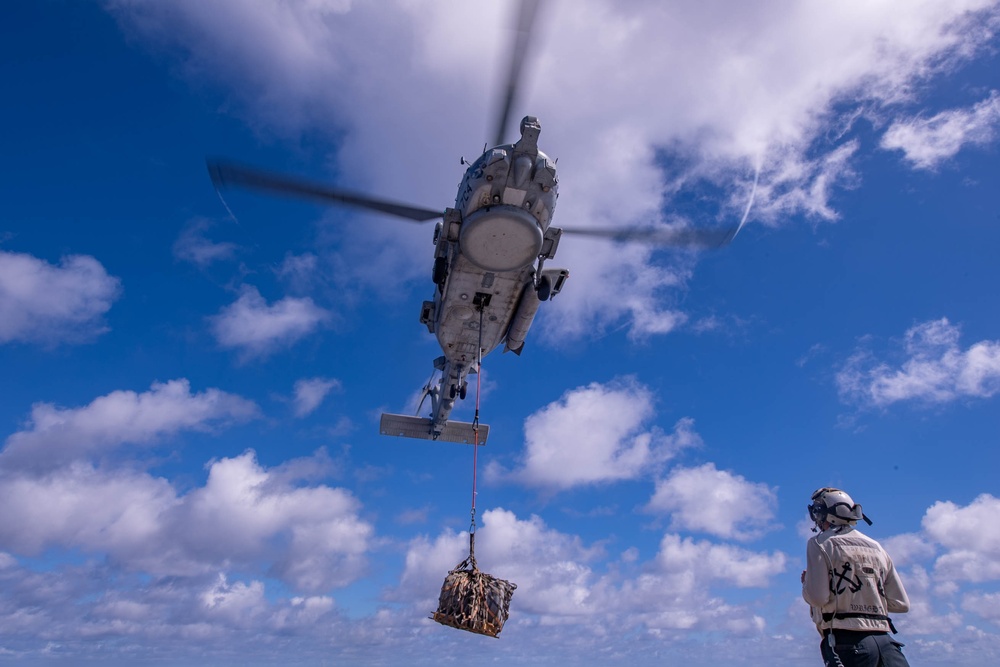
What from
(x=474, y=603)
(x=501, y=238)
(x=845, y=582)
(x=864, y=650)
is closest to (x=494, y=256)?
(x=501, y=238)

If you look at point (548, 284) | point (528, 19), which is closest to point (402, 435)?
point (548, 284)

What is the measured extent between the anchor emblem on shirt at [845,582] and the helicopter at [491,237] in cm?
1069

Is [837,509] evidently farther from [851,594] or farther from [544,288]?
[544,288]

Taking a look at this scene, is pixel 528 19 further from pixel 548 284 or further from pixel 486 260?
pixel 548 284

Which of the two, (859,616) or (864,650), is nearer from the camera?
(864,650)

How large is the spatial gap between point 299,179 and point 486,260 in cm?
574

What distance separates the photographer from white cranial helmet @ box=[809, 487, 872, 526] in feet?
19.7

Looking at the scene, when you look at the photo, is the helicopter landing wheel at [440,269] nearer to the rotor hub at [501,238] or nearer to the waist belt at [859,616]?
the rotor hub at [501,238]

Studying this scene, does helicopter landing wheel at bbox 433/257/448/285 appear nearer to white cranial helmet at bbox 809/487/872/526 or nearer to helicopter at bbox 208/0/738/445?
helicopter at bbox 208/0/738/445

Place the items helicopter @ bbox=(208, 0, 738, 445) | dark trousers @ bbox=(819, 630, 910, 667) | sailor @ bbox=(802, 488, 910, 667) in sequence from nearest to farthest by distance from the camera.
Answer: dark trousers @ bbox=(819, 630, 910, 667) → sailor @ bbox=(802, 488, 910, 667) → helicopter @ bbox=(208, 0, 738, 445)

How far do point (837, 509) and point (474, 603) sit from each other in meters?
4.73

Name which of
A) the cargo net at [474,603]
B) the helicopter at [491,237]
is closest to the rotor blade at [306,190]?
the helicopter at [491,237]

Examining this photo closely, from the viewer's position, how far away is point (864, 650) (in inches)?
213

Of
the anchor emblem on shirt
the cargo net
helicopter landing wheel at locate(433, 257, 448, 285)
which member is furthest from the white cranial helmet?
helicopter landing wheel at locate(433, 257, 448, 285)
